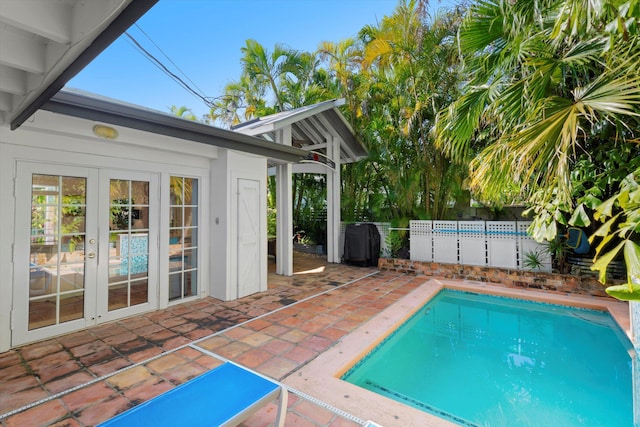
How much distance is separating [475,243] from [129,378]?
306 inches

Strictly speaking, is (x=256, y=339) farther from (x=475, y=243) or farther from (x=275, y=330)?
(x=475, y=243)

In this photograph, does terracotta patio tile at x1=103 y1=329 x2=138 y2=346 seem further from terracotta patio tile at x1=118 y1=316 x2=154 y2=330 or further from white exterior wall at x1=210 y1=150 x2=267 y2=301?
white exterior wall at x1=210 y1=150 x2=267 y2=301

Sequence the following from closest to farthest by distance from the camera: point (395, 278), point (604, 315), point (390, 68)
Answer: point (604, 315), point (395, 278), point (390, 68)

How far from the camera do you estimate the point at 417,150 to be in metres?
8.34

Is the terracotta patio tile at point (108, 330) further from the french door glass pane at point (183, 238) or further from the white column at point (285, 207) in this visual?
the white column at point (285, 207)

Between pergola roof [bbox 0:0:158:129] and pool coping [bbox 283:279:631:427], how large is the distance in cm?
329

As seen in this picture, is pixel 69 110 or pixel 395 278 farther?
pixel 395 278

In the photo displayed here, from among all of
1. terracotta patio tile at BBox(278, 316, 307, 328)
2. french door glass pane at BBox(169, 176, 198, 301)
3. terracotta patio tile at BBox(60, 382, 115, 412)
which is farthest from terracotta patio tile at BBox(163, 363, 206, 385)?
french door glass pane at BBox(169, 176, 198, 301)

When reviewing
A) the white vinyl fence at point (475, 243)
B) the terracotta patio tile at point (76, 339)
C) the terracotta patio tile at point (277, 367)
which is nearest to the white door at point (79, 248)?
the terracotta patio tile at point (76, 339)

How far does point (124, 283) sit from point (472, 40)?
7047mm

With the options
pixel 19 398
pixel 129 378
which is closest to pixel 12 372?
pixel 19 398

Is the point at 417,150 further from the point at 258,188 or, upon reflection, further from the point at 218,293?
the point at 218,293

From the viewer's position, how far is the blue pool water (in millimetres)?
2955

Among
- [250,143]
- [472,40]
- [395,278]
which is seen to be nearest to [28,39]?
[250,143]
